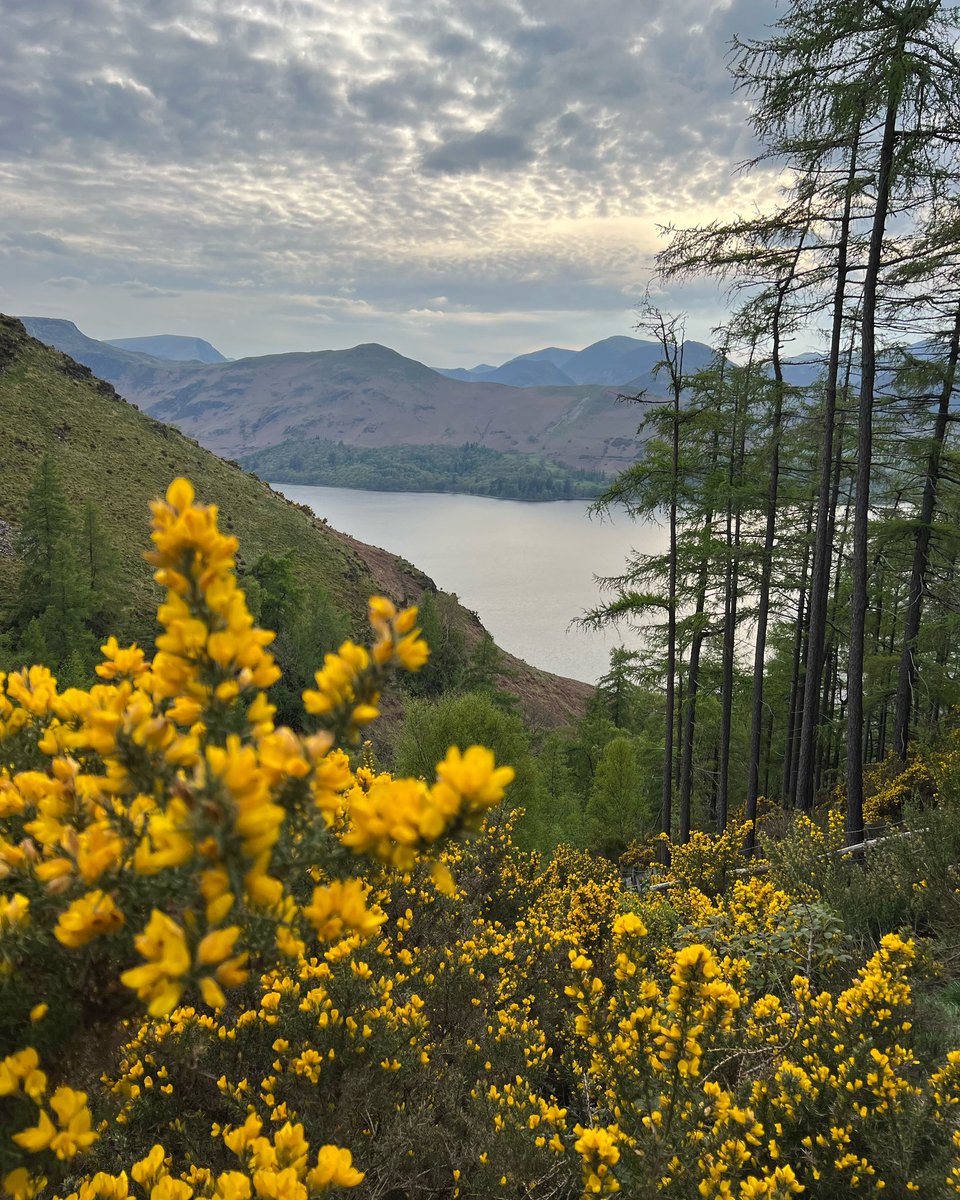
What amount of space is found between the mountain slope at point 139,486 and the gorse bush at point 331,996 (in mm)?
26907

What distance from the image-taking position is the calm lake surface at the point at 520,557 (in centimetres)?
4759

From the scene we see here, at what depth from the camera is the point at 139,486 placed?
35344 mm

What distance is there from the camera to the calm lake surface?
4759cm

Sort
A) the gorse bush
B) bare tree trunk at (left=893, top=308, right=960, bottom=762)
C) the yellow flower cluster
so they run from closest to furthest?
the yellow flower cluster, the gorse bush, bare tree trunk at (left=893, top=308, right=960, bottom=762)

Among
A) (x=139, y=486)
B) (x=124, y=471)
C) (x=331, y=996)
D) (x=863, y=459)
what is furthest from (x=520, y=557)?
(x=331, y=996)

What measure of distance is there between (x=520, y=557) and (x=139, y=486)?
47430 mm

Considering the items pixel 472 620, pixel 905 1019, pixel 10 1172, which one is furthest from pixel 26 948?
pixel 472 620

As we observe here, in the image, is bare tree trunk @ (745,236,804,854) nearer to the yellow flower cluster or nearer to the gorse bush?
the gorse bush

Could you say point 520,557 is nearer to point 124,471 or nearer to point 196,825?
point 124,471

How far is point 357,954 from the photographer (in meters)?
3.96

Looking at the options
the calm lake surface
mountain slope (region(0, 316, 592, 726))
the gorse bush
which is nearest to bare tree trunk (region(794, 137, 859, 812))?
the calm lake surface

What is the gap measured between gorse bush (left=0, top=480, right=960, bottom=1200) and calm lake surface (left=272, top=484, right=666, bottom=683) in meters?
11.2

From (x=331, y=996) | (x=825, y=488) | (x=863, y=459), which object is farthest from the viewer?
(x=825, y=488)

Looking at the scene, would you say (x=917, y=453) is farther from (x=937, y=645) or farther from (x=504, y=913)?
(x=504, y=913)
